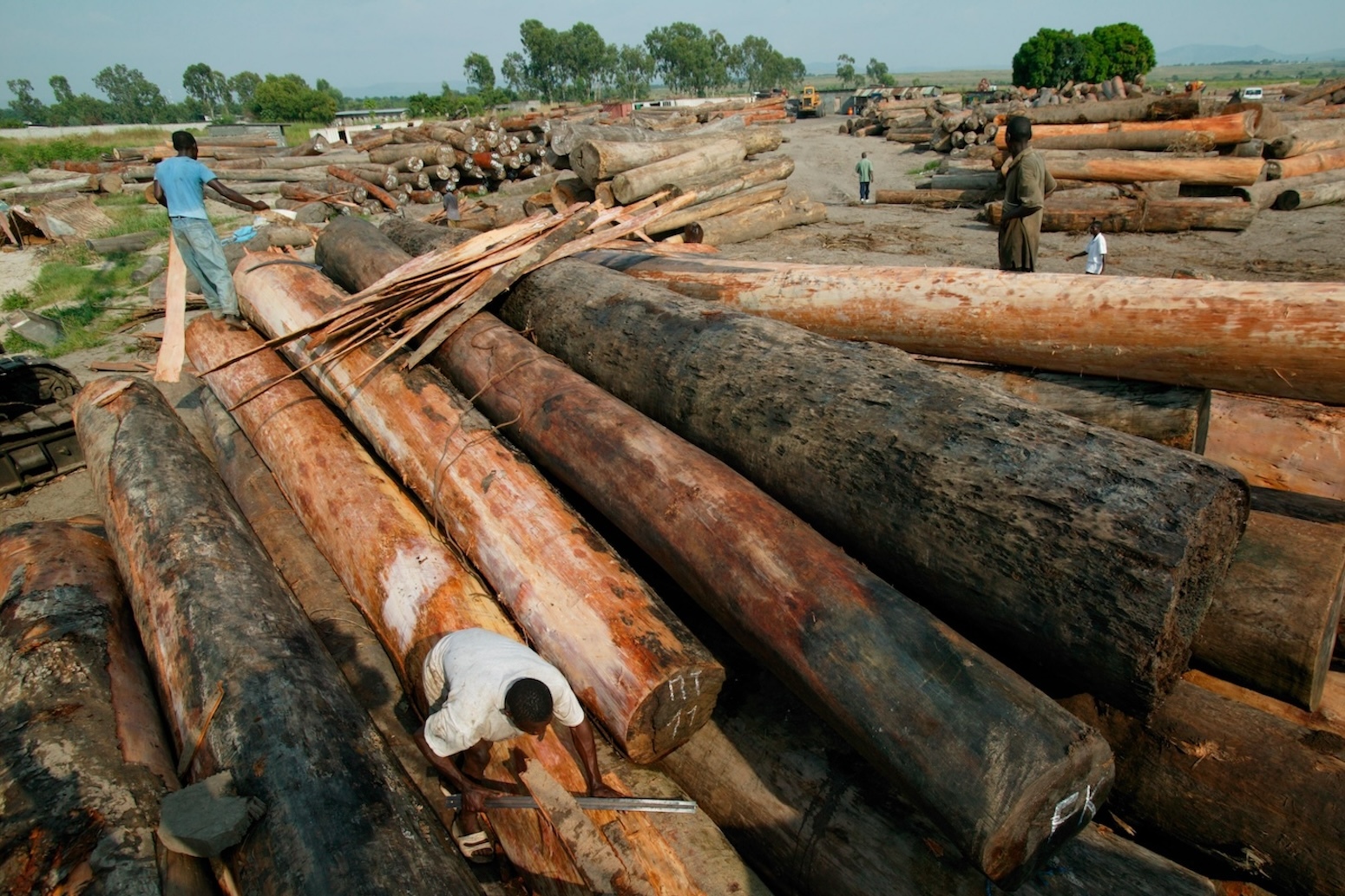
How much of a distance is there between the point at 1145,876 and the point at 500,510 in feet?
8.48

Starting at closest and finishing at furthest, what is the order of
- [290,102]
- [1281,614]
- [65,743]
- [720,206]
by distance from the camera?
[1281,614] → [65,743] → [720,206] → [290,102]

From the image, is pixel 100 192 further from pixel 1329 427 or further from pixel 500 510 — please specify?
pixel 1329 427

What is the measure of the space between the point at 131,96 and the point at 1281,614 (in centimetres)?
16135

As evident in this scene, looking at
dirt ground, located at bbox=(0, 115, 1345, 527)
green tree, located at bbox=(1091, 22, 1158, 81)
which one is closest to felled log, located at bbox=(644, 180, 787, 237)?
dirt ground, located at bbox=(0, 115, 1345, 527)

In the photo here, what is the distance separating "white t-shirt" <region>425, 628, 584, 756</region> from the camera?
249 centimetres

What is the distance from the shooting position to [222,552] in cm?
350

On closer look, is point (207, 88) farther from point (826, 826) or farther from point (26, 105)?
point (826, 826)

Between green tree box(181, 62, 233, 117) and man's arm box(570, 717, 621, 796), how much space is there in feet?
475

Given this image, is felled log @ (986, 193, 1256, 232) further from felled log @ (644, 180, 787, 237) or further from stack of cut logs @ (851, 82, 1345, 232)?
felled log @ (644, 180, 787, 237)

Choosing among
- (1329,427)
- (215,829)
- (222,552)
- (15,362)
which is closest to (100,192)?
(15,362)

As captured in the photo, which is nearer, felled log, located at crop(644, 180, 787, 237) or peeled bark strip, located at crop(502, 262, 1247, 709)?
peeled bark strip, located at crop(502, 262, 1247, 709)

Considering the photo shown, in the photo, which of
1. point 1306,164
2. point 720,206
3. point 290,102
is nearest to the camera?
point 720,206

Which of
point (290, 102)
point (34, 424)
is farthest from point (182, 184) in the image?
point (290, 102)

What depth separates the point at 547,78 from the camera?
4104 inches
